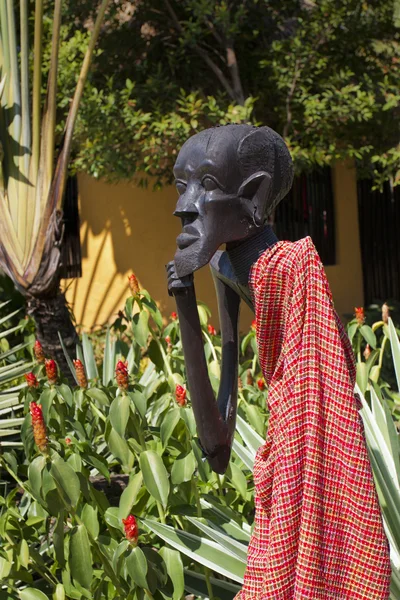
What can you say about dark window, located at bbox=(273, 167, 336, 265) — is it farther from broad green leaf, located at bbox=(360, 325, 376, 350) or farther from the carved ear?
the carved ear

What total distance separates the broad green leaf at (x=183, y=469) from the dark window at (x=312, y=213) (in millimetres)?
6530

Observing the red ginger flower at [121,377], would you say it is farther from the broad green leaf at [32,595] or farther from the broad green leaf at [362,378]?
the broad green leaf at [362,378]

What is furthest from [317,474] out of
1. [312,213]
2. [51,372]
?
[312,213]

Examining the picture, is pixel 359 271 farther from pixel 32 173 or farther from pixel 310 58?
pixel 32 173

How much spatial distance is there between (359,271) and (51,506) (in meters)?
7.51

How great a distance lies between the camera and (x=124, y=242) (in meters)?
8.11

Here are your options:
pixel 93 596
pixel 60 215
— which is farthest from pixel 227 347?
pixel 60 215

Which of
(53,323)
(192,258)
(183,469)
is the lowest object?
(183,469)

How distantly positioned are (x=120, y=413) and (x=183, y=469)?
0.77 feet

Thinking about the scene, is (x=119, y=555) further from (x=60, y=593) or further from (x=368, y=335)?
(x=368, y=335)

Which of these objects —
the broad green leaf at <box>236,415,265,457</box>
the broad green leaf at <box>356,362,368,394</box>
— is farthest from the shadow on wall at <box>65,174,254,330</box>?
the broad green leaf at <box>236,415,265,457</box>

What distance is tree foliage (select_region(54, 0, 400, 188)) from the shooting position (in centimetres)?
592

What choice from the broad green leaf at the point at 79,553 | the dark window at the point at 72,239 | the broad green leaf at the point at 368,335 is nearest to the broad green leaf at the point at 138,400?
the broad green leaf at the point at 79,553

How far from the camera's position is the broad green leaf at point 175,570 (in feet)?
5.99
